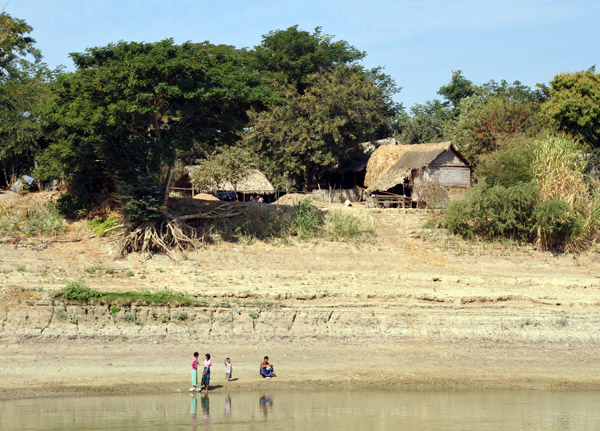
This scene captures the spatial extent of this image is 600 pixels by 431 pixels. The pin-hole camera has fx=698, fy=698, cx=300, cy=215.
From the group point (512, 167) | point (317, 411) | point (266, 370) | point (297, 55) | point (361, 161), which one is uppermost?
point (297, 55)

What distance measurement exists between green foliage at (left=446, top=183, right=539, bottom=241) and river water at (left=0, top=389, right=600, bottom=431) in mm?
11254

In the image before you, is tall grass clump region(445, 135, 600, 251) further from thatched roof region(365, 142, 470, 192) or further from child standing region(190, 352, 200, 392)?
child standing region(190, 352, 200, 392)

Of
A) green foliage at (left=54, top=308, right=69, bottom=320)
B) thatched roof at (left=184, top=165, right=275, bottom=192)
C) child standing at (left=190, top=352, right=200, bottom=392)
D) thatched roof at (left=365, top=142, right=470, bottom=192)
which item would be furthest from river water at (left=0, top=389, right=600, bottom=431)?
thatched roof at (left=184, top=165, right=275, bottom=192)

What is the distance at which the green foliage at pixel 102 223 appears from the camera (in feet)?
74.5

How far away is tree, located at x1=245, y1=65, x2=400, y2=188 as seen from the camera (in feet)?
120

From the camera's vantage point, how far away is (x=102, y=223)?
23.2 m

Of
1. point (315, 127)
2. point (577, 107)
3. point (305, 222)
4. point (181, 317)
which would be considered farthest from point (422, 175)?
point (181, 317)

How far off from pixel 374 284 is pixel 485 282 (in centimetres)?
341

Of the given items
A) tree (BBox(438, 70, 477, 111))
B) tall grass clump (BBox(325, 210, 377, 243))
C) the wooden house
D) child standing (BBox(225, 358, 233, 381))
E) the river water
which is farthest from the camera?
tree (BBox(438, 70, 477, 111))

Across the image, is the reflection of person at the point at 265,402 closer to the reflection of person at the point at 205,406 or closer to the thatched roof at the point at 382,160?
the reflection of person at the point at 205,406

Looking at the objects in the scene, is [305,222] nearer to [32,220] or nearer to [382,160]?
[32,220]

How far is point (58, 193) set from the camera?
25.5 metres

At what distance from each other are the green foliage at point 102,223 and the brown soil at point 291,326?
52 cm

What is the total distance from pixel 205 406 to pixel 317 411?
7.17 ft
